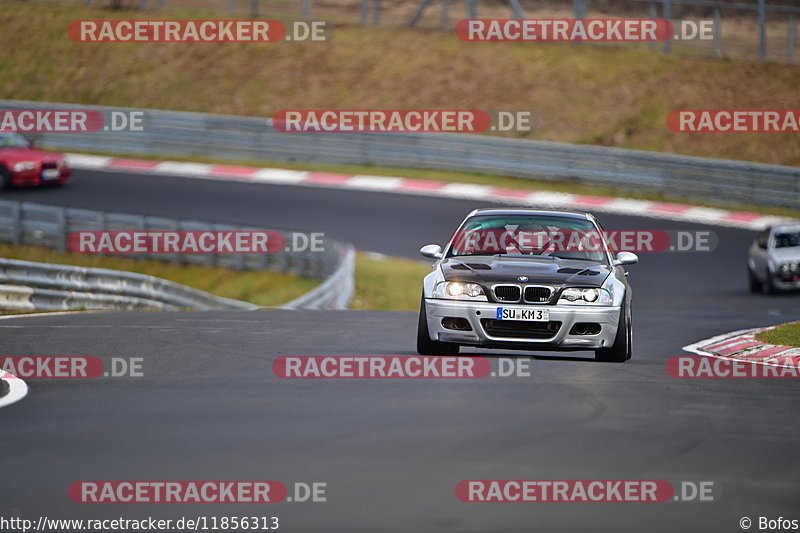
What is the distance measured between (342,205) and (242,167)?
544cm

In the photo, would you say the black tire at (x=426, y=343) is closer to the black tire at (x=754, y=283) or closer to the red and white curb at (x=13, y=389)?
the red and white curb at (x=13, y=389)

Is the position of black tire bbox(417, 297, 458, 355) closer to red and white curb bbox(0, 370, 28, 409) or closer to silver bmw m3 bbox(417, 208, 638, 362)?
silver bmw m3 bbox(417, 208, 638, 362)

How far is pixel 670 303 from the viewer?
22359 mm

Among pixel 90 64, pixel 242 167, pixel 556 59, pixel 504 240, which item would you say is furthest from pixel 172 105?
pixel 504 240

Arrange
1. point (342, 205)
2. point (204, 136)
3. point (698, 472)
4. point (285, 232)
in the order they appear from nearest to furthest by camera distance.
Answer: point (698, 472) → point (285, 232) → point (342, 205) → point (204, 136)

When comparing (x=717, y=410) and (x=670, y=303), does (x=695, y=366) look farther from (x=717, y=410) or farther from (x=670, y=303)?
(x=670, y=303)

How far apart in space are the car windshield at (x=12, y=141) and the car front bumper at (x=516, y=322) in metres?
23.0

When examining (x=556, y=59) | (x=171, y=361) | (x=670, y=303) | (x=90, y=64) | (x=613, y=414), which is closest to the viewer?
(x=613, y=414)

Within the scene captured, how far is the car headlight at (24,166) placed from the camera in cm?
3139

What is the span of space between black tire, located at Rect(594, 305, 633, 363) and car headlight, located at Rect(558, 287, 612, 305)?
8.8 inches

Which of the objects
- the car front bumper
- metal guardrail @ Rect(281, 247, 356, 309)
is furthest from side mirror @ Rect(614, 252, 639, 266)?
metal guardrail @ Rect(281, 247, 356, 309)

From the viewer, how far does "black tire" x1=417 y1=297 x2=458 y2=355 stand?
11305 mm

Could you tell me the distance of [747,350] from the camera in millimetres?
13602

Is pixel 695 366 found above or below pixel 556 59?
below
